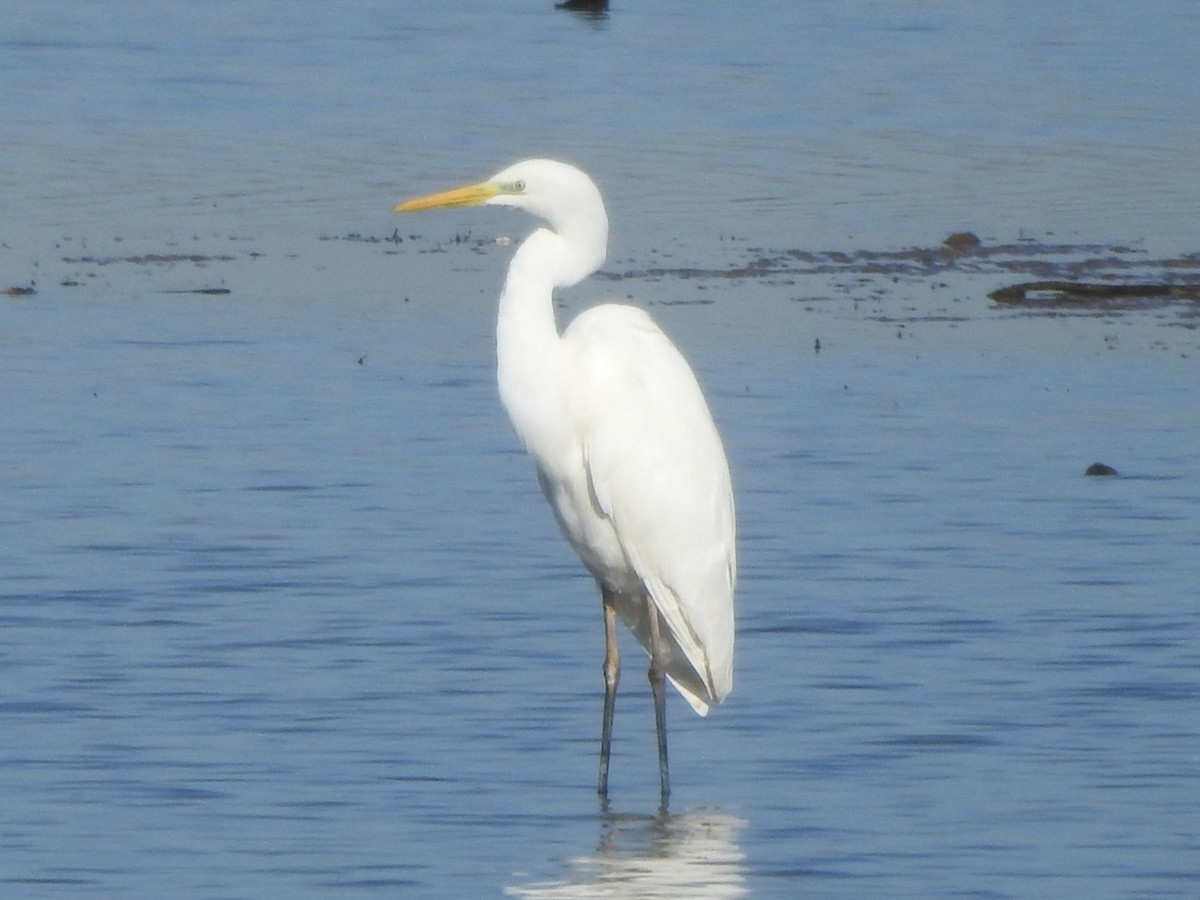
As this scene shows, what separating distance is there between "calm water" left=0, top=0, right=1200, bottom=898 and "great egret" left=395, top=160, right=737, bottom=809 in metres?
0.37

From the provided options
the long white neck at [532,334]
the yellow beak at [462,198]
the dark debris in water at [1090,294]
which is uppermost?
the yellow beak at [462,198]

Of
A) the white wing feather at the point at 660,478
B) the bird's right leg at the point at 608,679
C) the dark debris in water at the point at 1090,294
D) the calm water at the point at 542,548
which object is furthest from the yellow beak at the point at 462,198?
the dark debris in water at the point at 1090,294

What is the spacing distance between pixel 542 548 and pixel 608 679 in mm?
2333

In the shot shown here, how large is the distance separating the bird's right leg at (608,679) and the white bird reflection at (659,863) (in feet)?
0.62

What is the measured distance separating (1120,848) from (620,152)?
15.8m

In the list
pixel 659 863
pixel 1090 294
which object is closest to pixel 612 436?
pixel 659 863

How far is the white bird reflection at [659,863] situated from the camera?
5.64 m

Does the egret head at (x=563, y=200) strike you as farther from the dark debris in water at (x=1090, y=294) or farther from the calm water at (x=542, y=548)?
the dark debris in water at (x=1090, y=294)

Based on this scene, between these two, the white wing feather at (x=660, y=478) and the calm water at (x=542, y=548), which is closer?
the calm water at (x=542, y=548)

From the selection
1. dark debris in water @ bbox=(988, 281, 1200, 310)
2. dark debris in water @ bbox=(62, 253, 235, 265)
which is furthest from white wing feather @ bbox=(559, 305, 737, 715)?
dark debris in water @ bbox=(62, 253, 235, 265)

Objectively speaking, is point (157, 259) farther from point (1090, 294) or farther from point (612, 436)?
point (612, 436)

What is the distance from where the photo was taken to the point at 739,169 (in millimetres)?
20094

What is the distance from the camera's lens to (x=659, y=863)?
19.4 ft

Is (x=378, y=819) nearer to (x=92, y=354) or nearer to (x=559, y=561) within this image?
(x=559, y=561)
